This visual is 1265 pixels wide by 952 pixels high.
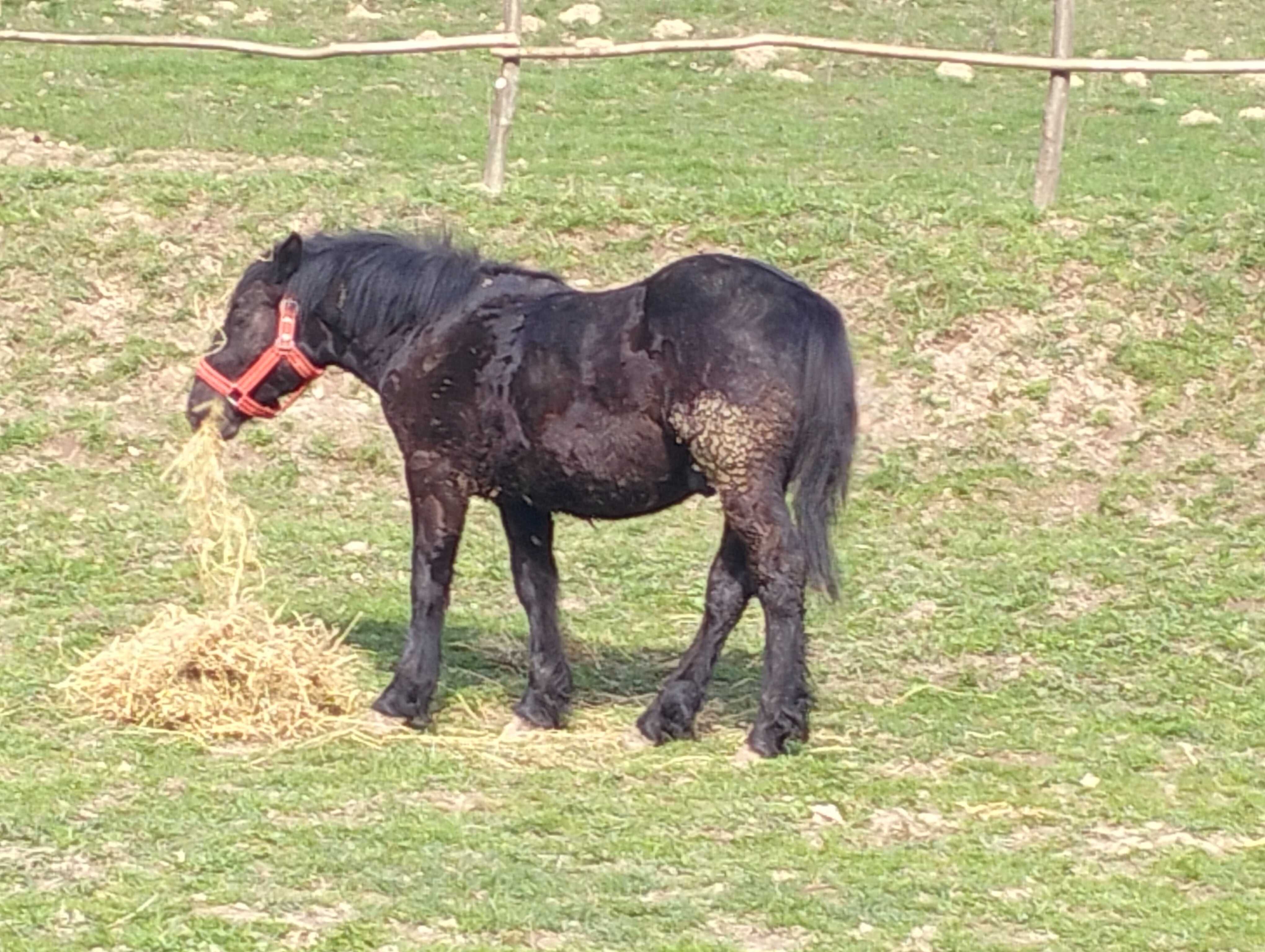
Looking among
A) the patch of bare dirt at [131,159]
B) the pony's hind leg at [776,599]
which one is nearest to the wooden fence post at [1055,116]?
the patch of bare dirt at [131,159]

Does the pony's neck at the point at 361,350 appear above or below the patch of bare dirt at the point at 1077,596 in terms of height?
above

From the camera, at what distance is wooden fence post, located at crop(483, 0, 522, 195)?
36.9ft

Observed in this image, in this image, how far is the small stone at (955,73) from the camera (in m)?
17.4

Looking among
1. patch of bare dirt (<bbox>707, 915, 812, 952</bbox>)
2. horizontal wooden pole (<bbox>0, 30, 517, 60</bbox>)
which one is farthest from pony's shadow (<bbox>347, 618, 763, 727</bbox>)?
horizontal wooden pole (<bbox>0, 30, 517, 60</bbox>)

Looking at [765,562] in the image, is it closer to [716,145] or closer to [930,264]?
[930,264]

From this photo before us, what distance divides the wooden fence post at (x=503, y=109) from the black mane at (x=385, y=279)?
4.61 m

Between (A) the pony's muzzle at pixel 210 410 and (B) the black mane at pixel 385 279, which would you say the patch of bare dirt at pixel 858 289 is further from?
Answer: (A) the pony's muzzle at pixel 210 410

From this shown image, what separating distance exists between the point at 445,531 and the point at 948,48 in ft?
40.1

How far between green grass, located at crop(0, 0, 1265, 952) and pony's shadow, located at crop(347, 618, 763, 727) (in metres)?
0.02

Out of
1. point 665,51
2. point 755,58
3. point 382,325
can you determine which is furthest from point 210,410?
point 755,58

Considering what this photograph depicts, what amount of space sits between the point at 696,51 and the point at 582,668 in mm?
4871

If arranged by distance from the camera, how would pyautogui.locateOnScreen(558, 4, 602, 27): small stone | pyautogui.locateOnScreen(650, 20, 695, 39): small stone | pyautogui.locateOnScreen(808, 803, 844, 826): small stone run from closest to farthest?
pyautogui.locateOnScreen(808, 803, 844, 826): small stone
pyautogui.locateOnScreen(650, 20, 695, 39): small stone
pyautogui.locateOnScreen(558, 4, 602, 27): small stone

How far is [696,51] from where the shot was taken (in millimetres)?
11125

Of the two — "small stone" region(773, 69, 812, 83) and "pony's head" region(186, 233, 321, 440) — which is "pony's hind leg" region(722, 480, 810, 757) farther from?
"small stone" region(773, 69, 812, 83)
